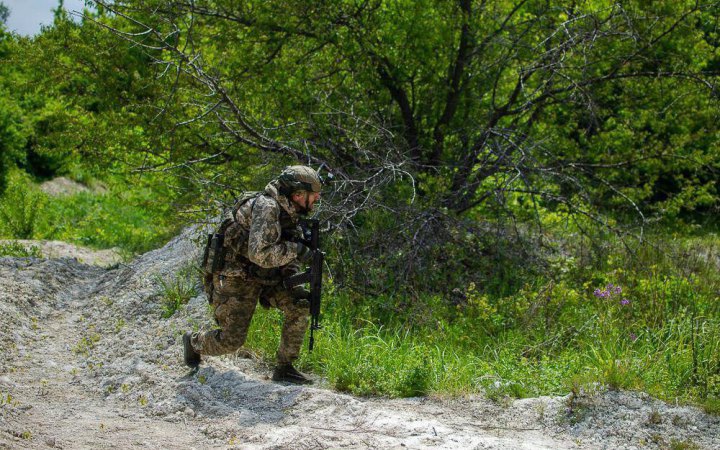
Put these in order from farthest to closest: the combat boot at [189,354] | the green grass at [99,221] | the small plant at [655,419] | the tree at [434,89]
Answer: the green grass at [99,221] → the tree at [434,89] → the combat boot at [189,354] → the small plant at [655,419]

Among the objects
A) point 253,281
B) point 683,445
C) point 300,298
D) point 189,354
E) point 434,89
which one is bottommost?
point 683,445

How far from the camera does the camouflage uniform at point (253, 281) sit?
584 centimetres

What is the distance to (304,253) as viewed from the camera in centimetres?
590

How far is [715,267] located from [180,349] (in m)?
6.47

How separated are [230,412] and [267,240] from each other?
1276mm

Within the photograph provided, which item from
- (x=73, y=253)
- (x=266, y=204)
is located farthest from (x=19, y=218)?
(x=266, y=204)

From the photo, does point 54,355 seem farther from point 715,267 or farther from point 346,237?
point 715,267

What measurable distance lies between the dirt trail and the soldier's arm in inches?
40.4

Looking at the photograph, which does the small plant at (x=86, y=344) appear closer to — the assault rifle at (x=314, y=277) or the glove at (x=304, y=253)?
the assault rifle at (x=314, y=277)

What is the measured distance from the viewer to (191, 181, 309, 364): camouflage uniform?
230 inches

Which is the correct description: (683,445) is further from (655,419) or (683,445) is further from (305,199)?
(305,199)

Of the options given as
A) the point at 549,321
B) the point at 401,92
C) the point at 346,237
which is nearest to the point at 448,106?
the point at 401,92

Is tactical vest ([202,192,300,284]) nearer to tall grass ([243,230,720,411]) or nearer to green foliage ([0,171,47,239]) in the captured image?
tall grass ([243,230,720,411])

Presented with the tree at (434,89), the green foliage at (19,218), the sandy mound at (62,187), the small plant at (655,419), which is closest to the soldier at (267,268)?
the tree at (434,89)
